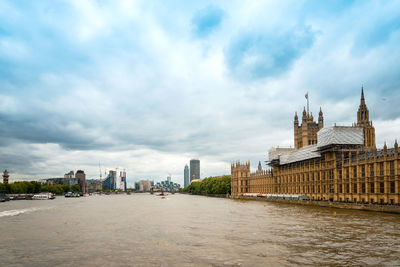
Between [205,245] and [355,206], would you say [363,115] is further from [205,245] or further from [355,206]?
[205,245]

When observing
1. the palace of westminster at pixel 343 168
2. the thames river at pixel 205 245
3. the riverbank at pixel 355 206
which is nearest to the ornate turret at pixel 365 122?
the palace of westminster at pixel 343 168

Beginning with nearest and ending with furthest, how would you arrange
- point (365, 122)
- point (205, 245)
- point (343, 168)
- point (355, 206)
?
point (205, 245) → point (355, 206) → point (343, 168) → point (365, 122)

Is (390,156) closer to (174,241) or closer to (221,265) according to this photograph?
(174,241)

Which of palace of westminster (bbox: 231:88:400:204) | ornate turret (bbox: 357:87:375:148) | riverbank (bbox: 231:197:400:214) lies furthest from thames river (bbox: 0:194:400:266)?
ornate turret (bbox: 357:87:375:148)

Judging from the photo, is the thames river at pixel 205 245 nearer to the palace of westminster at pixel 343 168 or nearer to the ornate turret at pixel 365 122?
the palace of westminster at pixel 343 168

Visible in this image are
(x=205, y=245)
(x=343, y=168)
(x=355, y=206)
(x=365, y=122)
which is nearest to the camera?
(x=205, y=245)

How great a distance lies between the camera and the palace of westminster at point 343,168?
86438mm

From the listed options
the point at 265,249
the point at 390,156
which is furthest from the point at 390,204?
the point at 265,249

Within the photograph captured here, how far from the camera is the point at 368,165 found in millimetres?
94312

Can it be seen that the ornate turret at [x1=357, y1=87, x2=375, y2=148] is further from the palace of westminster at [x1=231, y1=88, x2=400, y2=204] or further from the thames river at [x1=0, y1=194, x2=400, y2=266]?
the thames river at [x1=0, y1=194, x2=400, y2=266]

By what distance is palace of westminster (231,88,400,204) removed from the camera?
284 ft

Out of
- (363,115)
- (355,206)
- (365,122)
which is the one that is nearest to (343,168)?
(355,206)

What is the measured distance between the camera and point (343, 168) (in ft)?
355

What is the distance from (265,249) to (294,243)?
211 inches
